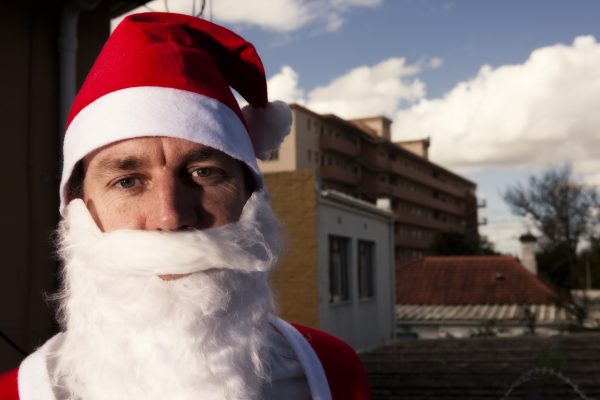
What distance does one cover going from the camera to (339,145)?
59812mm

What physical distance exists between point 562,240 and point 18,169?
4258cm

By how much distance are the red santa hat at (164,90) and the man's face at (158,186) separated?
3cm

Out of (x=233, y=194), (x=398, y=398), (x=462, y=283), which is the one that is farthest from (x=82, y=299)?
(x=462, y=283)

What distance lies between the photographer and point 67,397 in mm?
1622

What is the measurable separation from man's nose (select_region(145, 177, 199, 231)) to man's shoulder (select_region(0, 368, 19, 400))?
463mm

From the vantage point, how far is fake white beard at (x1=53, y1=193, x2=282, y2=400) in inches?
60.8

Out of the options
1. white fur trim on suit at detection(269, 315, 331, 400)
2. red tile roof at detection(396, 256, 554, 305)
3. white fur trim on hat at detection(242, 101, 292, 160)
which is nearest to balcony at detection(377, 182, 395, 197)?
red tile roof at detection(396, 256, 554, 305)

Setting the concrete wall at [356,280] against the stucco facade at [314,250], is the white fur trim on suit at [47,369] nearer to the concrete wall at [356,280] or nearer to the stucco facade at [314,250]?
the stucco facade at [314,250]

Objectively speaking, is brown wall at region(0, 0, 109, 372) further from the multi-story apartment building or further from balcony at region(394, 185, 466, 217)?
balcony at region(394, 185, 466, 217)

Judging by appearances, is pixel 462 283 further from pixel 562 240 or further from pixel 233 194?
pixel 233 194

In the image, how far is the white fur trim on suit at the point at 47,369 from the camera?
5.15ft

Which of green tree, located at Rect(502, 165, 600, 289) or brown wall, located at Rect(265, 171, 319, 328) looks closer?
brown wall, located at Rect(265, 171, 319, 328)

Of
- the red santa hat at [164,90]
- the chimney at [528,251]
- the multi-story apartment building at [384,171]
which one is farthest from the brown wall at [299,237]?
the multi-story apartment building at [384,171]

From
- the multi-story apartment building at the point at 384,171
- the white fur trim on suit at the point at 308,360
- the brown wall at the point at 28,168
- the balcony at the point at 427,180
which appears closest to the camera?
the white fur trim on suit at the point at 308,360
